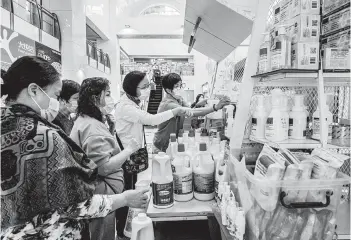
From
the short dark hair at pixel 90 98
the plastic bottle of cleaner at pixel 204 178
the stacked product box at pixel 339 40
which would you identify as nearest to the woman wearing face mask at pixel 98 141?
the short dark hair at pixel 90 98

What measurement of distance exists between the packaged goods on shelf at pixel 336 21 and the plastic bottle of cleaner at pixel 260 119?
502mm

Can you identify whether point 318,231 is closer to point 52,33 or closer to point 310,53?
point 310,53

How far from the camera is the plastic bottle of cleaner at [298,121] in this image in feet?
4.66

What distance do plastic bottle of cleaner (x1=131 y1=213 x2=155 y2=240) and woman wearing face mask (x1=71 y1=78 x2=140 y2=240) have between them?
66 cm

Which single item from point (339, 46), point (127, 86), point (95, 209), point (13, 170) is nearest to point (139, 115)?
point (127, 86)

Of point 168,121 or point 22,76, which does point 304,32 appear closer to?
point 22,76

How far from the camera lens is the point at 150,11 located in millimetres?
12805

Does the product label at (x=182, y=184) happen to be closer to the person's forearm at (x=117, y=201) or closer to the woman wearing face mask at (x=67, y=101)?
the person's forearm at (x=117, y=201)

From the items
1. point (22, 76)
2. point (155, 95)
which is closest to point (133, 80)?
point (22, 76)

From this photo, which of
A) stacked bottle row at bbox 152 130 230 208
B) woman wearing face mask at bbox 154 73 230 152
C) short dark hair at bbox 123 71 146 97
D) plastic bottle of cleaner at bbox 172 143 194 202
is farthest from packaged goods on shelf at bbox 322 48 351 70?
woman wearing face mask at bbox 154 73 230 152

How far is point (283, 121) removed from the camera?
140 cm

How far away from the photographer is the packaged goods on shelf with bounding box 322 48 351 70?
1331 mm

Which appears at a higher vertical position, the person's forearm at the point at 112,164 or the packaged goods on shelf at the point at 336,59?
the packaged goods on shelf at the point at 336,59

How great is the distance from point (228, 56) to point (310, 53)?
300 cm
